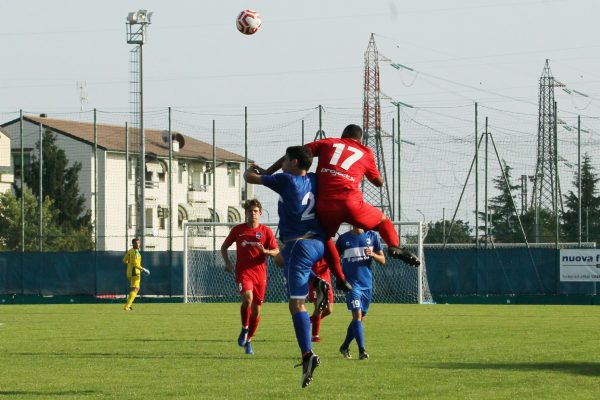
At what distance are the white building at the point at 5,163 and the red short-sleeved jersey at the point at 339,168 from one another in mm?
67700

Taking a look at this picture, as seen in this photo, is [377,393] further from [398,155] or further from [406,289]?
[398,155]

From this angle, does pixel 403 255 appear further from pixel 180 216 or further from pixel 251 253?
pixel 180 216

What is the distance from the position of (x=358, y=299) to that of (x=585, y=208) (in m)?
30.0

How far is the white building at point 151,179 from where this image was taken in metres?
70.9

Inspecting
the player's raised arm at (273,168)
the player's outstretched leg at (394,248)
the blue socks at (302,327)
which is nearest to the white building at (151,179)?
the player's outstretched leg at (394,248)

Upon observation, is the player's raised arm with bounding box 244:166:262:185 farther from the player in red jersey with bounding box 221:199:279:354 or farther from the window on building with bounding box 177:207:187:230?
the window on building with bounding box 177:207:187:230

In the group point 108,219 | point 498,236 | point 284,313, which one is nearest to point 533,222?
point 498,236

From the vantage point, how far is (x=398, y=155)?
148ft

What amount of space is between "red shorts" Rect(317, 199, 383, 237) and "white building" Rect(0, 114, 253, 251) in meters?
55.2

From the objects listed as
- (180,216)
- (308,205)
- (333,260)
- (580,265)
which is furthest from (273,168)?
(180,216)

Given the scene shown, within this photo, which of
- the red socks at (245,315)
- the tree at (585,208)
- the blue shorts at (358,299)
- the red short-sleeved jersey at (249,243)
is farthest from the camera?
the tree at (585,208)

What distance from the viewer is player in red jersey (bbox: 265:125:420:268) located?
11516 mm

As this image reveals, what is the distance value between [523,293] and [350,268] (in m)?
26.8

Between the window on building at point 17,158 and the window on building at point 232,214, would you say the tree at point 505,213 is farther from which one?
the window on building at point 17,158
